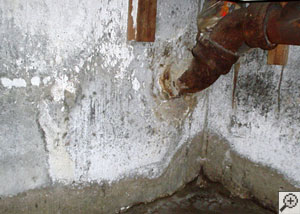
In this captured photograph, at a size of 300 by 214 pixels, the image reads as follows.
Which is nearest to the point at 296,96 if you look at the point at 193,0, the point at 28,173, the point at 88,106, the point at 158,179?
the point at 193,0

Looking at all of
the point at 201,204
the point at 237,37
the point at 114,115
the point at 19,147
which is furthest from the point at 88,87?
the point at 201,204

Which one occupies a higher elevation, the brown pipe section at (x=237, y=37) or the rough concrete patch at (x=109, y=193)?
the brown pipe section at (x=237, y=37)

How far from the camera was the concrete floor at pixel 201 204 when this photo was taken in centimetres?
247

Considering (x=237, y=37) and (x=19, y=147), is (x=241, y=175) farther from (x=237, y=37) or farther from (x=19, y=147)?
(x=19, y=147)

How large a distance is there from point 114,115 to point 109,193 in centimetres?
60

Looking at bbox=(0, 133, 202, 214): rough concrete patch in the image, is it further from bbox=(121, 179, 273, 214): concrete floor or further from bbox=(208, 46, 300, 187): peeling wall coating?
bbox=(208, 46, 300, 187): peeling wall coating

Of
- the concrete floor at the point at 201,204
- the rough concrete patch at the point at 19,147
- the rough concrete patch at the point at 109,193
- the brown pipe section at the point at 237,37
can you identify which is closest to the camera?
Result: the brown pipe section at the point at 237,37

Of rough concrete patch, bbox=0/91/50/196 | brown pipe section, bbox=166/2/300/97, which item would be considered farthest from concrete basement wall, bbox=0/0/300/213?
brown pipe section, bbox=166/2/300/97

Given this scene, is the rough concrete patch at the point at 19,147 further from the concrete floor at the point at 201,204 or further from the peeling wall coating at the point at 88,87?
the concrete floor at the point at 201,204

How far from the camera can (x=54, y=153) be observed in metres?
1.89

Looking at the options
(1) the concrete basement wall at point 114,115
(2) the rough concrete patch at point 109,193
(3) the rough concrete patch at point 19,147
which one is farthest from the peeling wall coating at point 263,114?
(3) the rough concrete patch at point 19,147

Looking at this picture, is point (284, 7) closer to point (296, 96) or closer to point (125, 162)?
point (296, 96)

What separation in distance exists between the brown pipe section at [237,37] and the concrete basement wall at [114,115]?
20 centimetres

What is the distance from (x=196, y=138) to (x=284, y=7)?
4.99 ft
